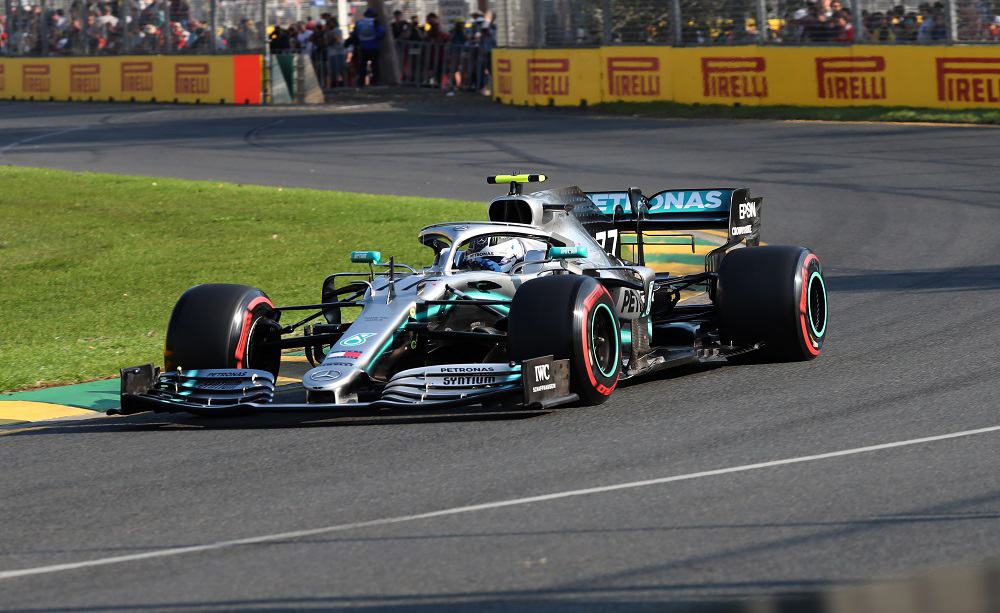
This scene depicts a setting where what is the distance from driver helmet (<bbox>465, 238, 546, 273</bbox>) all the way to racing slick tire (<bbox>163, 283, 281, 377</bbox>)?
4.35 ft

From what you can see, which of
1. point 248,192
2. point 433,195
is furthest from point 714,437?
point 248,192

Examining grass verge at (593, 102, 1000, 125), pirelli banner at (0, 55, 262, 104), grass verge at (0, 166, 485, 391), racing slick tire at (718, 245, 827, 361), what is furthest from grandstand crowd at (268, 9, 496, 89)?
racing slick tire at (718, 245, 827, 361)

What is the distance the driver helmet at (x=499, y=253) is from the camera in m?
9.66

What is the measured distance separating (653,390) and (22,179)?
16.6 metres

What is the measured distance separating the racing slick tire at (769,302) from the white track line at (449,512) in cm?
232

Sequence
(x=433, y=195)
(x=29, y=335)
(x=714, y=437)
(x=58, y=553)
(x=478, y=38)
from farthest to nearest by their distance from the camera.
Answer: (x=478, y=38) → (x=433, y=195) → (x=29, y=335) → (x=714, y=437) → (x=58, y=553)

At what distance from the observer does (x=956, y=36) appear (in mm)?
25250

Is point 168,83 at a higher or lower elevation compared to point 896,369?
higher

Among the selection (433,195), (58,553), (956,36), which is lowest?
(58,553)

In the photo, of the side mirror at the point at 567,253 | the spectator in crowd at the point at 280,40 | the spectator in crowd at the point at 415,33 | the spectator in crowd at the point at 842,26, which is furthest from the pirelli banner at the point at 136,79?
the side mirror at the point at 567,253

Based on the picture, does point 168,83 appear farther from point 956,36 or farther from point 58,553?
A: point 58,553

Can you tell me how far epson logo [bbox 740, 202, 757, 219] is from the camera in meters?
11.2

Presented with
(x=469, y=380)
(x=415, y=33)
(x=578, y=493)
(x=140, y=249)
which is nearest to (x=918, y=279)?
(x=469, y=380)

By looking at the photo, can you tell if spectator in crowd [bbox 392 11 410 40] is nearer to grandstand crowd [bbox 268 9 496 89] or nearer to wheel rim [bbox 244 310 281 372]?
grandstand crowd [bbox 268 9 496 89]
